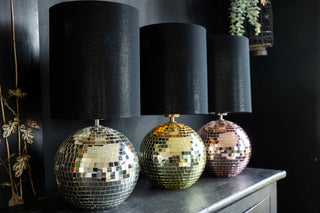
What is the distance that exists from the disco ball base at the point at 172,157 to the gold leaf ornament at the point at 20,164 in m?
0.41

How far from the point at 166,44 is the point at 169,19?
2.37 feet

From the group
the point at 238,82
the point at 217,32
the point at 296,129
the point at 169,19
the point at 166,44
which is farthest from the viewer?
the point at 217,32

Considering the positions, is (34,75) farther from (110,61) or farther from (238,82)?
(238,82)

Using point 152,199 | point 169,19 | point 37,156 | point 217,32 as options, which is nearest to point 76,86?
point 37,156

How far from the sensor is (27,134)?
99cm

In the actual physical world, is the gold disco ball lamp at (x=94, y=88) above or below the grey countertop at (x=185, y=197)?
above

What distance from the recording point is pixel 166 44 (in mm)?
1095

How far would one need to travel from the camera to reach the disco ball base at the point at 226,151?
132 cm

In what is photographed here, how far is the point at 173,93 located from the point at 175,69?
0.29 ft

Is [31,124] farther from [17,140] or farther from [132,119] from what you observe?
[132,119]

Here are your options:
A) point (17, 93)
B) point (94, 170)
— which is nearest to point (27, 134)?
point (17, 93)

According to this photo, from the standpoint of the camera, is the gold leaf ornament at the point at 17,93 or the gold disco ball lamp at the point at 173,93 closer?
the gold leaf ornament at the point at 17,93

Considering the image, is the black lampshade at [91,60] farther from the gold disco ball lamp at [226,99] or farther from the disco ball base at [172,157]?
the gold disco ball lamp at [226,99]

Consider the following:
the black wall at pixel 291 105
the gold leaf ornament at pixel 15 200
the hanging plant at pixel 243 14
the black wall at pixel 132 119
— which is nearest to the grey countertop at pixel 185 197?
the gold leaf ornament at pixel 15 200
